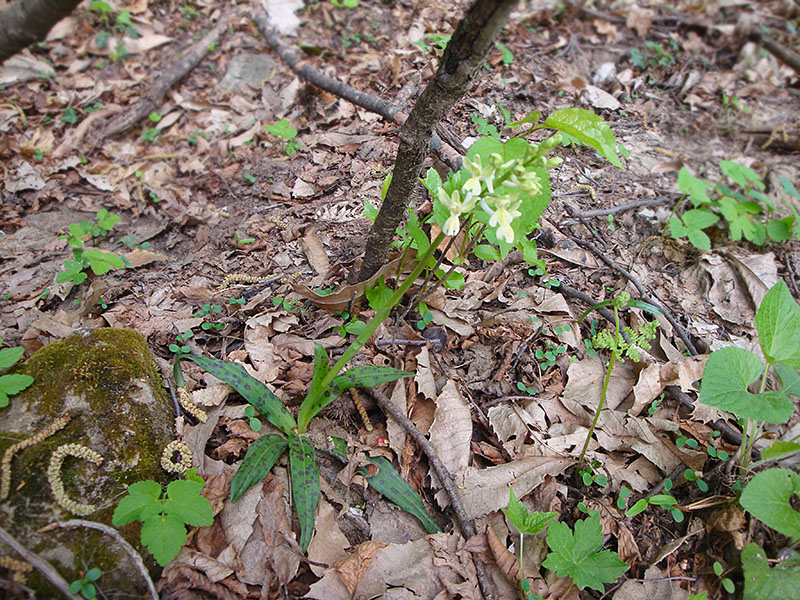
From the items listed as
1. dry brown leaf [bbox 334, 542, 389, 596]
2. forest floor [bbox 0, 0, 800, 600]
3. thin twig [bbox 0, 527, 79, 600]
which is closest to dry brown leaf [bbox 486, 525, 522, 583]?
forest floor [bbox 0, 0, 800, 600]

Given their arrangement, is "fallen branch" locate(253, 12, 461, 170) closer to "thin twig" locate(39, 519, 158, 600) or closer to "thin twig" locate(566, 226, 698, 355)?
"thin twig" locate(566, 226, 698, 355)

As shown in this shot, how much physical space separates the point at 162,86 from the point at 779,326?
512cm

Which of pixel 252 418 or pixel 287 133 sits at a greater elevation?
pixel 287 133

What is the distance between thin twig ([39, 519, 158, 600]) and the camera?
162 centimetres

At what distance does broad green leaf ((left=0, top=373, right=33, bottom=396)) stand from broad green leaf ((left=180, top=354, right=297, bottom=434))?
2.01ft

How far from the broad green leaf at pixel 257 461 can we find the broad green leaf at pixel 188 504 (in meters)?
0.17

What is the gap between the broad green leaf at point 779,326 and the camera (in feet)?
6.63

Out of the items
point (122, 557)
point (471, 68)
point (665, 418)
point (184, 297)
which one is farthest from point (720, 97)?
point (122, 557)

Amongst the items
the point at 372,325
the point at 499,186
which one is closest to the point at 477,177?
the point at 499,186

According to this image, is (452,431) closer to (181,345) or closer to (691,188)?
(181,345)

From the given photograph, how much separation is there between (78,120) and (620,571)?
5.32m

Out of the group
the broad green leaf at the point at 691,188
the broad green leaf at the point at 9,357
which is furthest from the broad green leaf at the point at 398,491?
the broad green leaf at the point at 691,188

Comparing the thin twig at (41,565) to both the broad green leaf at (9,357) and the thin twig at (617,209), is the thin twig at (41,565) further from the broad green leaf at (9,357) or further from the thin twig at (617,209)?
the thin twig at (617,209)

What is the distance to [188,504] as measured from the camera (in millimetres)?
1706
